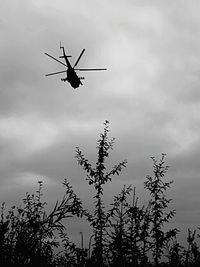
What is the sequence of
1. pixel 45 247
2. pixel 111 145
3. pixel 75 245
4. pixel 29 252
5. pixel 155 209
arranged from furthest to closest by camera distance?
1. pixel 111 145
2. pixel 155 209
3. pixel 75 245
4. pixel 45 247
5. pixel 29 252

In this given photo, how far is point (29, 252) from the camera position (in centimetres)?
339

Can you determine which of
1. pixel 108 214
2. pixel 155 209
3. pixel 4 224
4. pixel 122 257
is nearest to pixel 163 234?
pixel 155 209

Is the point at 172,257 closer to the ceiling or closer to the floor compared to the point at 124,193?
closer to the floor

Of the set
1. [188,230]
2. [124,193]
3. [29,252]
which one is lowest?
[29,252]

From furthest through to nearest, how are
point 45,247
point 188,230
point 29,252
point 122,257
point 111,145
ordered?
point 111,145 → point 188,230 → point 122,257 → point 45,247 → point 29,252

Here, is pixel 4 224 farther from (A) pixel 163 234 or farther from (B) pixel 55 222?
(A) pixel 163 234

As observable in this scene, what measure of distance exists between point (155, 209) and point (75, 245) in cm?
260

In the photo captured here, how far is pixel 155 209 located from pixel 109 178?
1.65 m

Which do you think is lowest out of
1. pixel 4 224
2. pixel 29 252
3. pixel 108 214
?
pixel 29 252

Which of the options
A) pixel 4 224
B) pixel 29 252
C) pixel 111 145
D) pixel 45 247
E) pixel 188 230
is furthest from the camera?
pixel 111 145

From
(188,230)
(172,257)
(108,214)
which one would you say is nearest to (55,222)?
(188,230)

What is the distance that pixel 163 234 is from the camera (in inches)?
448

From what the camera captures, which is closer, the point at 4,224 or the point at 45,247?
the point at 45,247

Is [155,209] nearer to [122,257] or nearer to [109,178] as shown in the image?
[109,178]
